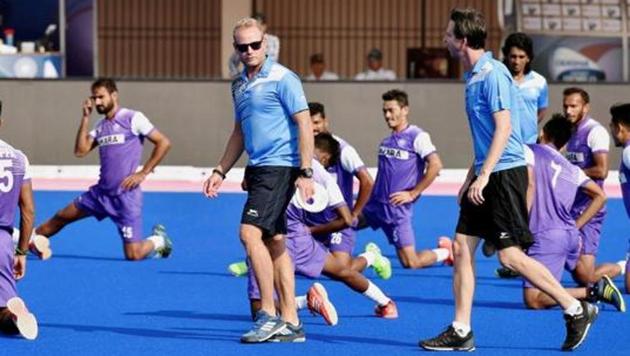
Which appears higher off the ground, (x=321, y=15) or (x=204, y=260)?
(x=321, y=15)

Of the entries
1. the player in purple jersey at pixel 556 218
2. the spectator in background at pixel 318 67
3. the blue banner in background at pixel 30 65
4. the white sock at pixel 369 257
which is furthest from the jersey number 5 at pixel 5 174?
the spectator in background at pixel 318 67

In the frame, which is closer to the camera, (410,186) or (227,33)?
(410,186)

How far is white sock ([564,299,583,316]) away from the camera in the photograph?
10327 mm

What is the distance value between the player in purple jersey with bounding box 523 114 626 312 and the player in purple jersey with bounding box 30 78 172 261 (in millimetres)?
4455

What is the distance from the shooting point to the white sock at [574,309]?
10.3 m

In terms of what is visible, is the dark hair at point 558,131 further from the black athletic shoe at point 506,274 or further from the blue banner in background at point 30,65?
the blue banner in background at point 30,65

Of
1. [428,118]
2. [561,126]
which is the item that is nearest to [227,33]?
[428,118]

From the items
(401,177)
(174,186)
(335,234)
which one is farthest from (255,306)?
(174,186)

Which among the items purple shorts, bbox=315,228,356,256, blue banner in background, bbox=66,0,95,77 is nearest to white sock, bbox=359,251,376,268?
purple shorts, bbox=315,228,356,256

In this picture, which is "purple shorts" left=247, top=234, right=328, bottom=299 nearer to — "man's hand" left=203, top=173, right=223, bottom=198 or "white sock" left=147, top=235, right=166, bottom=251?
"man's hand" left=203, top=173, right=223, bottom=198

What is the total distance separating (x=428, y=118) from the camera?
25203 millimetres

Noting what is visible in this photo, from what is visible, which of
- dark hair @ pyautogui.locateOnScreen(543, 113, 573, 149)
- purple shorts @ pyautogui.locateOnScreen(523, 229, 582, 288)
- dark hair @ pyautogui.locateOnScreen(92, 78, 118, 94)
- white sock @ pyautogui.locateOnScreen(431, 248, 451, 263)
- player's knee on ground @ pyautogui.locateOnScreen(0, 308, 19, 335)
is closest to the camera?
player's knee on ground @ pyautogui.locateOnScreen(0, 308, 19, 335)

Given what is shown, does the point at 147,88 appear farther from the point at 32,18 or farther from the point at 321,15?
the point at 321,15

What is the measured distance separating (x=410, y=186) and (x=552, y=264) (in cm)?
330
